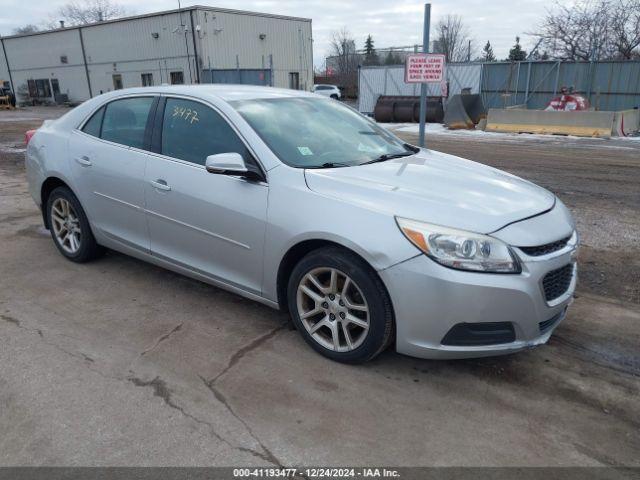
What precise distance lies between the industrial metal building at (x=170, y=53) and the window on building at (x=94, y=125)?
27.5 metres

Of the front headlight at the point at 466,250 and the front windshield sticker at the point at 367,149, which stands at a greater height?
the front windshield sticker at the point at 367,149

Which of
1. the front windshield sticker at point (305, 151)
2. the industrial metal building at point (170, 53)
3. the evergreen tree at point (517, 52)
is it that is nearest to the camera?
the front windshield sticker at point (305, 151)

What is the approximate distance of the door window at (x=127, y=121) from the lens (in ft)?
14.2

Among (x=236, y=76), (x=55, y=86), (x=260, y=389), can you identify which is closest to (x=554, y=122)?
(x=260, y=389)

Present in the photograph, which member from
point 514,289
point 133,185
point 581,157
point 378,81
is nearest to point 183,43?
point 378,81

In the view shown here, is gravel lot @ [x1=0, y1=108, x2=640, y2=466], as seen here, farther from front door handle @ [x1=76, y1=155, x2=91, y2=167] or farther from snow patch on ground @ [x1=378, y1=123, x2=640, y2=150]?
snow patch on ground @ [x1=378, y1=123, x2=640, y2=150]

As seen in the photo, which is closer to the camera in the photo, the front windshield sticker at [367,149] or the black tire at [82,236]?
the front windshield sticker at [367,149]

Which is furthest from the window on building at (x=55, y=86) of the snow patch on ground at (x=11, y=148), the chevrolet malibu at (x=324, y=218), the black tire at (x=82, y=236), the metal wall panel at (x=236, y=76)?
the chevrolet malibu at (x=324, y=218)

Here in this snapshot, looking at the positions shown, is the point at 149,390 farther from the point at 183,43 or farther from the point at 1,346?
the point at 183,43

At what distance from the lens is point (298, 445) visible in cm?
263

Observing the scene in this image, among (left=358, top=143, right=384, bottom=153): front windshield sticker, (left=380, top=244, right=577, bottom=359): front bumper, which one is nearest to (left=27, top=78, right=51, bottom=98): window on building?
(left=358, top=143, right=384, bottom=153): front windshield sticker

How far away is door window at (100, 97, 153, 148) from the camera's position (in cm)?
432

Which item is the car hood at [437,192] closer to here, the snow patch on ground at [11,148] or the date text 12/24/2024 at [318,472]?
the date text 12/24/2024 at [318,472]

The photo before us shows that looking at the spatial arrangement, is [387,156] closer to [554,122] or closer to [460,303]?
[460,303]
